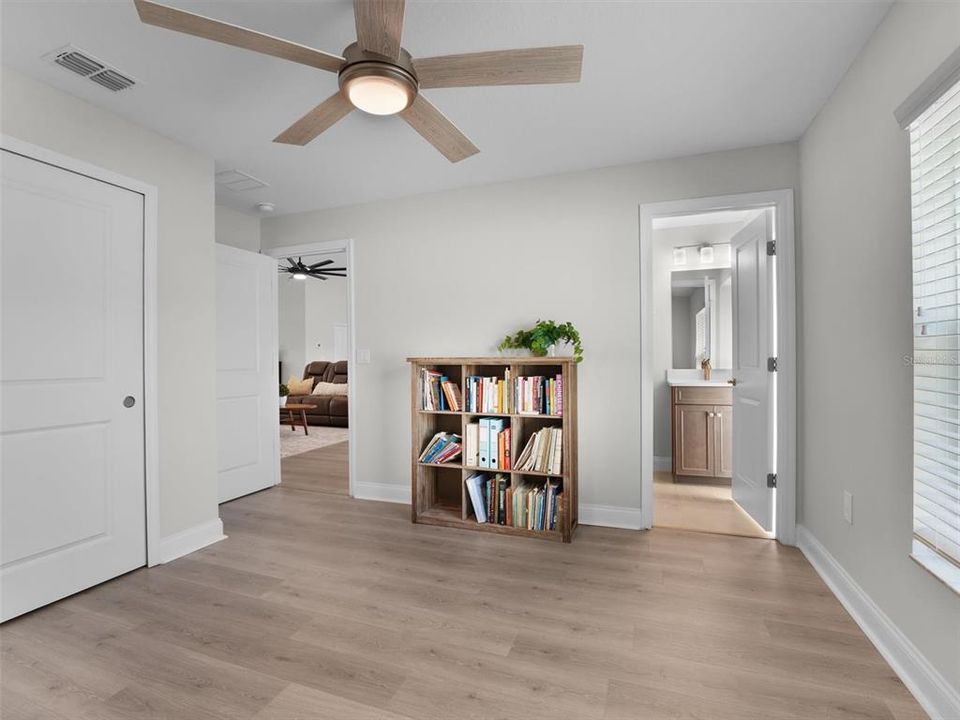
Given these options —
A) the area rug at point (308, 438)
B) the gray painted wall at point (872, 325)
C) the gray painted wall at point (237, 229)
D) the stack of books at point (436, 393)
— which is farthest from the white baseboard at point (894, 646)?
the gray painted wall at point (237, 229)

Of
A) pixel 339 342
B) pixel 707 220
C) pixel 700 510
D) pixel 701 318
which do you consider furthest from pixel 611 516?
pixel 339 342

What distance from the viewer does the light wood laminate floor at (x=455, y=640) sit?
1.55 m

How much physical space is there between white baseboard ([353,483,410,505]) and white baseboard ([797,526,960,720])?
2.62m

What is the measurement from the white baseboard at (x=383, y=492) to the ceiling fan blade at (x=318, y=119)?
2548 millimetres

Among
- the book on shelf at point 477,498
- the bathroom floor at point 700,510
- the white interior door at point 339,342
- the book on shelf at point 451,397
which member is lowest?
the bathroom floor at point 700,510

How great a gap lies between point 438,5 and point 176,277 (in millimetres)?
2062

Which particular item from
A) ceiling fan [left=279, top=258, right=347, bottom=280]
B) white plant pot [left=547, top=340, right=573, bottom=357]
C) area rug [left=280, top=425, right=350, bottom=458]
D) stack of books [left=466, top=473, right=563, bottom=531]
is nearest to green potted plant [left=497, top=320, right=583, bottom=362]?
white plant pot [left=547, top=340, right=573, bottom=357]

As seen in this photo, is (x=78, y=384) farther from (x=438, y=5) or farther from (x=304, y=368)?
(x=304, y=368)

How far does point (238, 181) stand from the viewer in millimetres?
3355

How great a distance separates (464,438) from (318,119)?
1.98 metres

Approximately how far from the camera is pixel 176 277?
2768 millimetres

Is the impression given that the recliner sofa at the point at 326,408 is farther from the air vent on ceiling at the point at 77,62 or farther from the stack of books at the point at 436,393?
the air vent on ceiling at the point at 77,62

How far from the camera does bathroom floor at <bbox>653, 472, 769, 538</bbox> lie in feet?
10.2

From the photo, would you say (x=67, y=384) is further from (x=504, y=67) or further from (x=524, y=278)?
(x=524, y=278)
